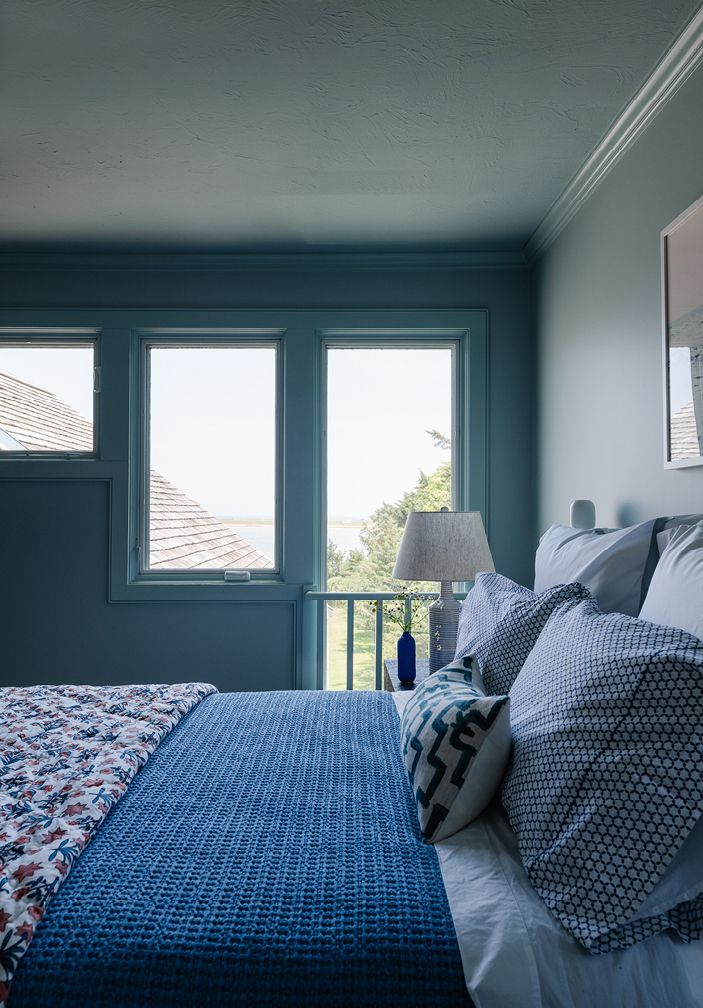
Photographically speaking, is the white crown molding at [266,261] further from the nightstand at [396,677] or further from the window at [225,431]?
the nightstand at [396,677]

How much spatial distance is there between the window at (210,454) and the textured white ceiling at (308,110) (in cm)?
65

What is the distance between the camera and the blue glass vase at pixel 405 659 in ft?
7.79

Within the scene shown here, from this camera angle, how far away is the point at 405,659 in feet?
7.81

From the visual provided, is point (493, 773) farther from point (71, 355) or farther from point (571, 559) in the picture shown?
point (71, 355)

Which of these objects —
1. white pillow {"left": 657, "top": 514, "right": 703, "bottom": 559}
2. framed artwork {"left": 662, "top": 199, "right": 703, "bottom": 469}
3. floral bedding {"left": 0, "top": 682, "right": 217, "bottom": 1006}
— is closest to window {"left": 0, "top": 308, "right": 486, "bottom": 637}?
floral bedding {"left": 0, "top": 682, "right": 217, "bottom": 1006}

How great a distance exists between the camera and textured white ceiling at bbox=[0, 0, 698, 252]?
1.68 m

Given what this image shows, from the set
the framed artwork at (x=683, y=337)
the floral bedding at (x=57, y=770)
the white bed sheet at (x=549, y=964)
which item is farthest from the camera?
the framed artwork at (x=683, y=337)

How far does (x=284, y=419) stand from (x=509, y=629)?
6.90ft

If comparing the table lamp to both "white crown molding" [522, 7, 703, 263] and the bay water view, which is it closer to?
the bay water view

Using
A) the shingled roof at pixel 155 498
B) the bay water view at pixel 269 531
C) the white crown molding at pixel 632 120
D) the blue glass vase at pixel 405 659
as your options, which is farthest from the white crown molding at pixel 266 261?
the blue glass vase at pixel 405 659

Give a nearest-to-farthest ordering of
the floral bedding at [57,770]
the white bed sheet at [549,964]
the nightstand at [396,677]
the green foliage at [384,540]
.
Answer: the white bed sheet at [549,964], the floral bedding at [57,770], the nightstand at [396,677], the green foliage at [384,540]

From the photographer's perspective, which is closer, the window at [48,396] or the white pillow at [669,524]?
the white pillow at [669,524]

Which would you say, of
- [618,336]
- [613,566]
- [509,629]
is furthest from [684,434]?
[509,629]

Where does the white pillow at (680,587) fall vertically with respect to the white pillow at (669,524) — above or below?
below
